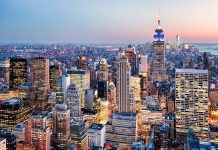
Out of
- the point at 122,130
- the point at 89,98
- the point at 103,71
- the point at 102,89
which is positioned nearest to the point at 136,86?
the point at 102,89

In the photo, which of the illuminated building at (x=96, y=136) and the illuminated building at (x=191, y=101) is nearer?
the illuminated building at (x=96, y=136)

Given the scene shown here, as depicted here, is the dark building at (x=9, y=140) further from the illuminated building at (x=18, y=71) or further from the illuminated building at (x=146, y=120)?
the illuminated building at (x=18, y=71)

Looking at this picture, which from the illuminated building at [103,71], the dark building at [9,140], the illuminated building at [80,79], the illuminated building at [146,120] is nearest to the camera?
the dark building at [9,140]

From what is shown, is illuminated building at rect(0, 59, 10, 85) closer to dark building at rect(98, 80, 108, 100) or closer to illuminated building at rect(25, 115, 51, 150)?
dark building at rect(98, 80, 108, 100)

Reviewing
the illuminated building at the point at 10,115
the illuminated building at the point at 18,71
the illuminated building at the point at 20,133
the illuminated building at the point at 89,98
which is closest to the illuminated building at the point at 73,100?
the illuminated building at the point at 89,98

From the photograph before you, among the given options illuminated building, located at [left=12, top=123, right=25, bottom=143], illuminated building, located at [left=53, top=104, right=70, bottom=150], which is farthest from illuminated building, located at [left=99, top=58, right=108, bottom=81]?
illuminated building, located at [left=12, top=123, right=25, bottom=143]

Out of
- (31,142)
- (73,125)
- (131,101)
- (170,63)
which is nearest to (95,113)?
(131,101)

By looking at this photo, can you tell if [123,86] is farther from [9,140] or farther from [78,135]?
[9,140]
